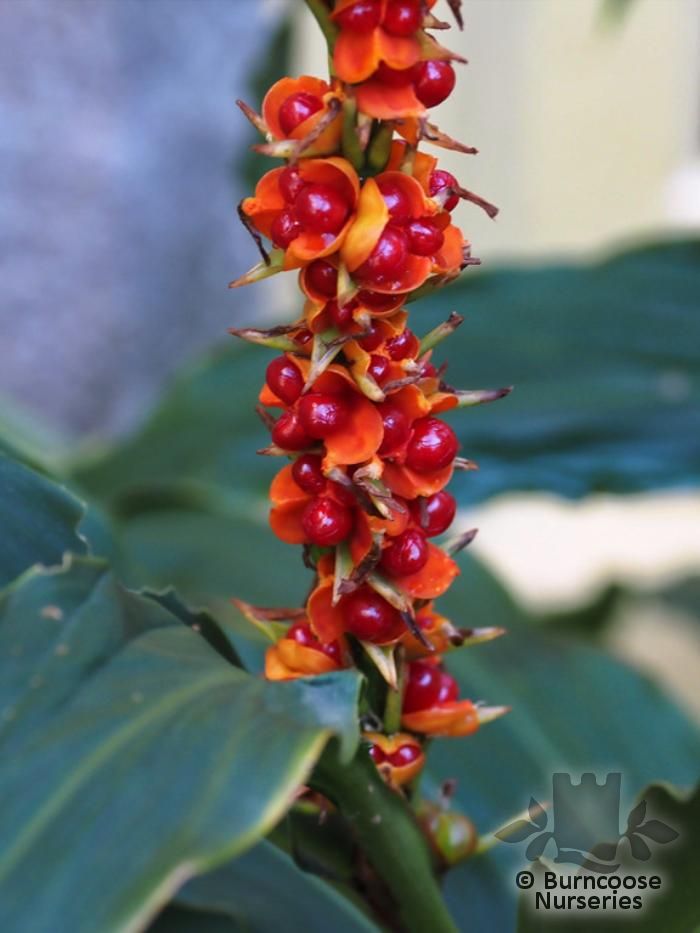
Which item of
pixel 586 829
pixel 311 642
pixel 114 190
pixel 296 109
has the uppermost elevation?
pixel 296 109

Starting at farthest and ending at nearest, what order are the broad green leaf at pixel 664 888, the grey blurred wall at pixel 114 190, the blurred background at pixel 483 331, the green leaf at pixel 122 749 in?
the grey blurred wall at pixel 114 190
the blurred background at pixel 483 331
the broad green leaf at pixel 664 888
the green leaf at pixel 122 749

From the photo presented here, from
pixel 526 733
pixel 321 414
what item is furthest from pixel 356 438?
pixel 526 733

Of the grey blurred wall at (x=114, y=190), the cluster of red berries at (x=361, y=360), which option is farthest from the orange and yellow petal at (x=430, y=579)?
the grey blurred wall at (x=114, y=190)

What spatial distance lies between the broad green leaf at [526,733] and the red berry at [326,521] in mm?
163

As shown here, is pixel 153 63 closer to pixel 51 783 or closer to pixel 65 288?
pixel 65 288

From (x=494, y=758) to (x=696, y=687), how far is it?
1.10 m

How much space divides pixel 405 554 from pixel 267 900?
11cm

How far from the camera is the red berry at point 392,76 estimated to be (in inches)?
8.3

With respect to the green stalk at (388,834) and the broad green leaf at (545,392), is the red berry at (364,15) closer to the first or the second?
the green stalk at (388,834)

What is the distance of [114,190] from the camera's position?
1259 mm

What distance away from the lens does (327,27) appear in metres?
0.21

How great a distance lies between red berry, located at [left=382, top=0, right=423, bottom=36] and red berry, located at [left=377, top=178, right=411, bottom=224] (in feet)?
0.09

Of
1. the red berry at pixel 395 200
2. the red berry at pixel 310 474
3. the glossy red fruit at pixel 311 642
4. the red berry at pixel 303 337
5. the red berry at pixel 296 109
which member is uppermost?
the red berry at pixel 296 109

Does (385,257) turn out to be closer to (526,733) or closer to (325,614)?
(325,614)
